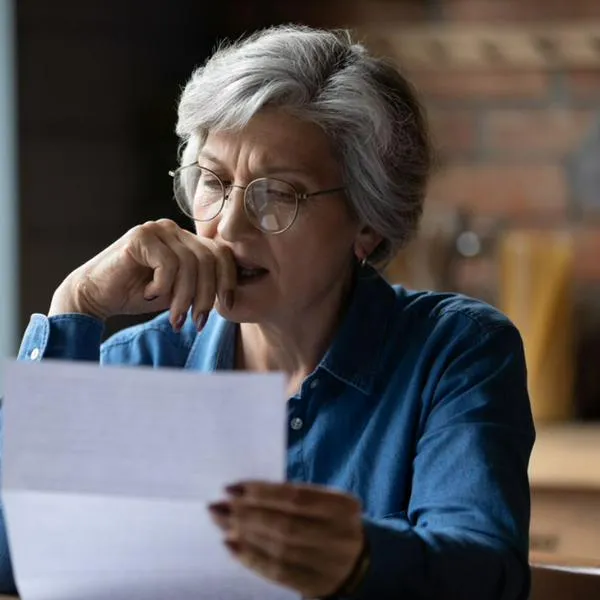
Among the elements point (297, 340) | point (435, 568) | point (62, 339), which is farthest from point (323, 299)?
point (435, 568)

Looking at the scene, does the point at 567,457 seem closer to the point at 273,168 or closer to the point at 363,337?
the point at 363,337

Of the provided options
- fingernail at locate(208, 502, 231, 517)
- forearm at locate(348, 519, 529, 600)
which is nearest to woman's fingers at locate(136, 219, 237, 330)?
forearm at locate(348, 519, 529, 600)

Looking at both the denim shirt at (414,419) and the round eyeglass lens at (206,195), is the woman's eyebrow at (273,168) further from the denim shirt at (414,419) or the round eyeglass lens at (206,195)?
the denim shirt at (414,419)

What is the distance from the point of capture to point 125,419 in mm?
1075

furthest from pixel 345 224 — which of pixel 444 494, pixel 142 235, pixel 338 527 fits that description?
pixel 338 527

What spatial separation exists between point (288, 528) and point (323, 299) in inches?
25.6

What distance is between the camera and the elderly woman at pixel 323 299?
A: 149 cm

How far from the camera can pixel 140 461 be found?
1.07 metres

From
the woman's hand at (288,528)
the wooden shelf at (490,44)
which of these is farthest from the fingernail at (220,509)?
the wooden shelf at (490,44)

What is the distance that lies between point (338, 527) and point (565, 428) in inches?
65.5

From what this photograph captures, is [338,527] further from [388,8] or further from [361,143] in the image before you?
[388,8]

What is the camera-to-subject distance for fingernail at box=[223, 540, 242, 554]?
1077 mm

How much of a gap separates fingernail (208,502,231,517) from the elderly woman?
1.19 ft

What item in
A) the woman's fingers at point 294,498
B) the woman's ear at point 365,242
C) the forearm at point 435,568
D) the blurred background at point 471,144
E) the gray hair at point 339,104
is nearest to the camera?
the woman's fingers at point 294,498
